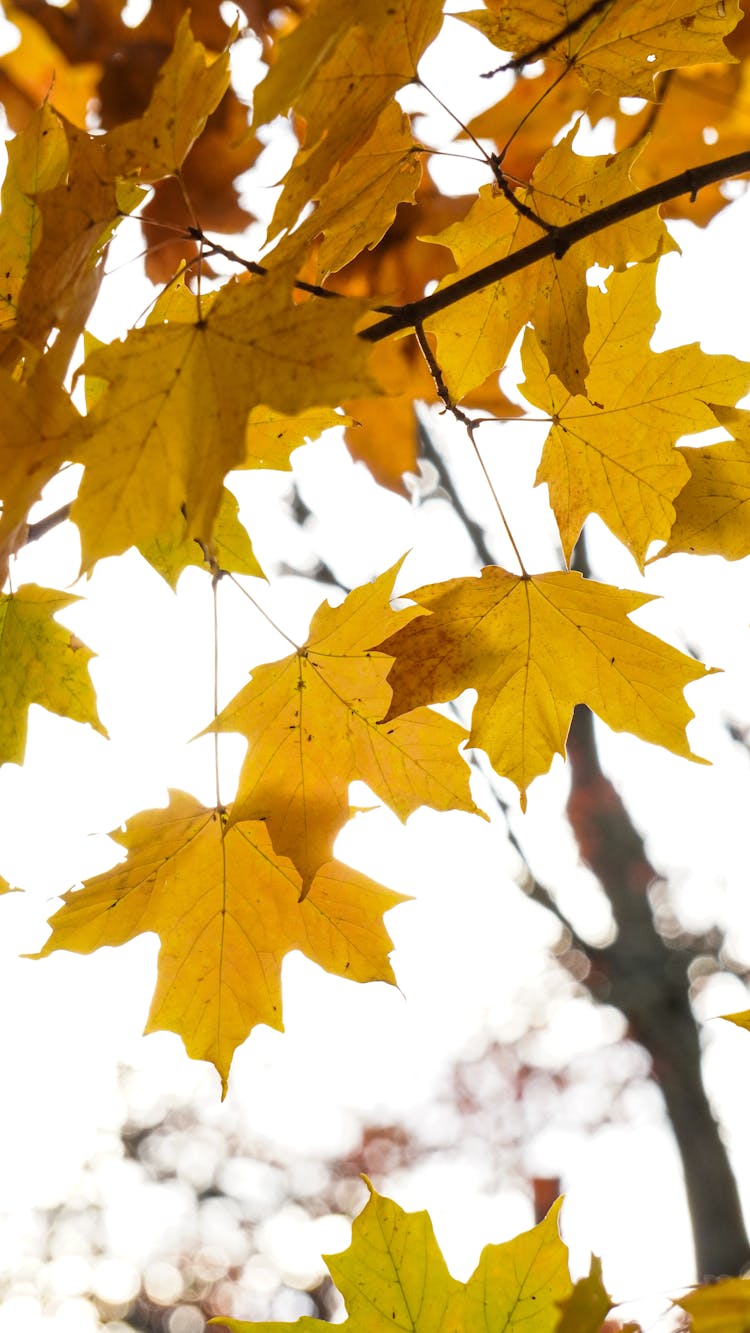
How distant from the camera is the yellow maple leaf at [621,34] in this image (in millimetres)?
1047

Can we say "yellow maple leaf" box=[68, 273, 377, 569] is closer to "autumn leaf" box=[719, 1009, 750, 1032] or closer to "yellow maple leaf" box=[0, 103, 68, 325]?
"yellow maple leaf" box=[0, 103, 68, 325]

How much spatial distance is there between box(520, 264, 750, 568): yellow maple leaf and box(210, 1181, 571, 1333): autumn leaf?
0.90 m

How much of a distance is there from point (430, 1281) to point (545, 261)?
1.29 meters

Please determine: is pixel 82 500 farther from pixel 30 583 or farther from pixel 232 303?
pixel 30 583

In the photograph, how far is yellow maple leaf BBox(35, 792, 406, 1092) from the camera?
1305 mm

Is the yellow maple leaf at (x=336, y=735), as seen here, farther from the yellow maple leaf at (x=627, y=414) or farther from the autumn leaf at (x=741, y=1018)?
the autumn leaf at (x=741, y=1018)

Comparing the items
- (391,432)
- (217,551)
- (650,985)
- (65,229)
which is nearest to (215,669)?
(217,551)

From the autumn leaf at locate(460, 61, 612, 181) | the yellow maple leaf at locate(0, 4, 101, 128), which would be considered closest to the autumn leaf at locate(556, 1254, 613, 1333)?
the autumn leaf at locate(460, 61, 612, 181)

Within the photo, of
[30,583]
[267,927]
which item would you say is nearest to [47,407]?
[30,583]

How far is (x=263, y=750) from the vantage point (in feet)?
4.09

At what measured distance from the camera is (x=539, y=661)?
133 centimetres

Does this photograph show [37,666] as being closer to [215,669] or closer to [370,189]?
[215,669]

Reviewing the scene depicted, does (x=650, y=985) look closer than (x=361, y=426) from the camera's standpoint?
No

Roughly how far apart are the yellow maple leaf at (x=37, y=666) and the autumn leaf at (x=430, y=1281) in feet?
2.42
